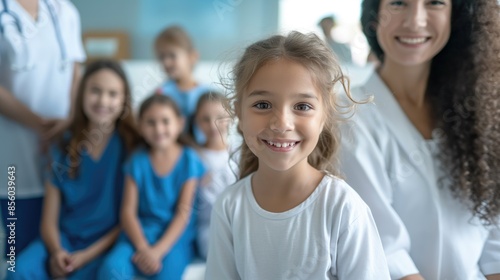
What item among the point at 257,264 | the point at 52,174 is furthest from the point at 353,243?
the point at 52,174

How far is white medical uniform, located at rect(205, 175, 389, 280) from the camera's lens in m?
0.70

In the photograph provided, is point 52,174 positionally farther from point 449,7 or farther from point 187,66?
point 449,7

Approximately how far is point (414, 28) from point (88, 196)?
0.97m

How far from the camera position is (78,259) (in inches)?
56.1

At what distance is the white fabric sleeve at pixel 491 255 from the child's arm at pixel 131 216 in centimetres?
87

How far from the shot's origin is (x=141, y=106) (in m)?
1.63

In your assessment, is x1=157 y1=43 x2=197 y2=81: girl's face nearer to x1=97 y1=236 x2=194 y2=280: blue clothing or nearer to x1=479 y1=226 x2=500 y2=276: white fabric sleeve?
x1=97 y1=236 x2=194 y2=280: blue clothing

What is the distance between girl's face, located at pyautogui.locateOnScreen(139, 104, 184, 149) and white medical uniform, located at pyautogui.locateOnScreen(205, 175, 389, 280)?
876 millimetres

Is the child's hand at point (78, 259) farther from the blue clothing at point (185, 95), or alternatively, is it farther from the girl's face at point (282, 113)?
the girl's face at point (282, 113)

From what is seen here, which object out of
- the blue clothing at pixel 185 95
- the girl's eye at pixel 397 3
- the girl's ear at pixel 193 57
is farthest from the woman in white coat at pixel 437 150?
the girl's ear at pixel 193 57

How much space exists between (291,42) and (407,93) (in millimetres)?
310

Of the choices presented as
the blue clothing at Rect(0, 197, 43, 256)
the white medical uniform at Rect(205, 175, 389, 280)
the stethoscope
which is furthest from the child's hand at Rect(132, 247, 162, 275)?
the white medical uniform at Rect(205, 175, 389, 280)

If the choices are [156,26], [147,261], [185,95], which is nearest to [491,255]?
[147,261]

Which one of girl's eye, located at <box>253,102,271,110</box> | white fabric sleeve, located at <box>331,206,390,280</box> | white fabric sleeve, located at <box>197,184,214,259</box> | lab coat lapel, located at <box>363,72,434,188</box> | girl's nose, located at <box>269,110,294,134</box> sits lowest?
white fabric sleeve, located at <box>197,184,214,259</box>
